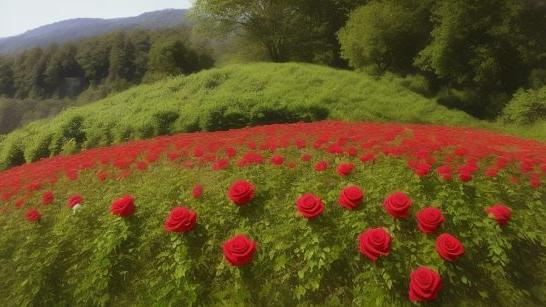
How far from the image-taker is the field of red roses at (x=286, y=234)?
17.6 feet

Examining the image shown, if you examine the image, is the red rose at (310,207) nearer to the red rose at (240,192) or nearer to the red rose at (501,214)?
the red rose at (240,192)

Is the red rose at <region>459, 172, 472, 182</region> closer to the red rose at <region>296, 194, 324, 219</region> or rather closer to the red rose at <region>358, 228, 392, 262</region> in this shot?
the red rose at <region>358, 228, 392, 262</region>

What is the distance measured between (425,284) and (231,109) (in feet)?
47.1

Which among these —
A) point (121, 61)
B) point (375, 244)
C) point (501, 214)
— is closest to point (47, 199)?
point (375, 244)

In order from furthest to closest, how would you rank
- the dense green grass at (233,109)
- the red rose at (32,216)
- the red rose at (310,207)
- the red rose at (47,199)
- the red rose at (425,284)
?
1. the dense green grass at (233,109)
2. the red rose at (47,199)
3. the red rose at (32,216)
4. the red rose at (310,207)
5. the red rose at (425,284)

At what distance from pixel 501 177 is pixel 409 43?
2556 centimetres

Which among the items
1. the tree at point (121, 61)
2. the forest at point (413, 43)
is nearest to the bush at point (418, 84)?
the forest at point (413, 43)

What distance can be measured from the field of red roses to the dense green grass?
9666 mm

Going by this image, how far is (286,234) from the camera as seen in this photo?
20.0ft

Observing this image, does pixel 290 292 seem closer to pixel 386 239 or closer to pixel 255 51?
pixel 386 239

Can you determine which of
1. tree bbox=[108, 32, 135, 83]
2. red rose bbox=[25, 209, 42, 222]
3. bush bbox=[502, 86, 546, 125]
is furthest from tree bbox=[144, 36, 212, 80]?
red rose bbox=[25, 209, 42, 222]

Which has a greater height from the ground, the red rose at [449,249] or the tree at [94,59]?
the red rose at [449,249]

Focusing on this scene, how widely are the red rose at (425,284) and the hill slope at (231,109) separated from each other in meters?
14.0

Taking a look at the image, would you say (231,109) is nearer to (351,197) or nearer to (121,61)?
(351,197)
